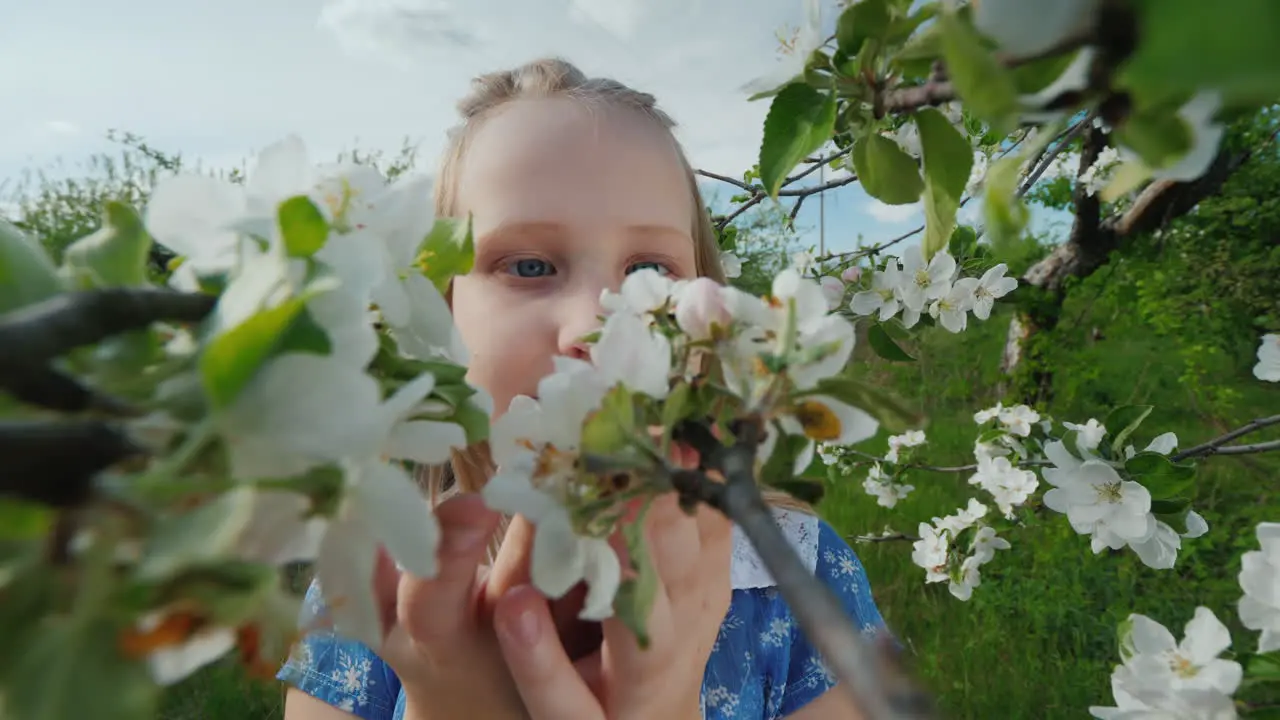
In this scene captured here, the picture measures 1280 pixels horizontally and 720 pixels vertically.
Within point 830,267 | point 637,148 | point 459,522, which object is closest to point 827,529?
point 830,267

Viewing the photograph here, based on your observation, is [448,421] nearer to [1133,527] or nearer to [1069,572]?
[1133,527]

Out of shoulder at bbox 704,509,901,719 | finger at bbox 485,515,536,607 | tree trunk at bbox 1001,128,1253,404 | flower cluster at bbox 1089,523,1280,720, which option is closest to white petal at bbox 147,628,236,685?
finger at bbox 485,515,536,607

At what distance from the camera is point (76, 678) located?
19 centimetres

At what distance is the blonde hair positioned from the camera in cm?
120

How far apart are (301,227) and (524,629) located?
1.36 ft

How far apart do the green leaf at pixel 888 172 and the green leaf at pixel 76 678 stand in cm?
40

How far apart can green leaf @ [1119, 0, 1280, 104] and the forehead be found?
0.87 m

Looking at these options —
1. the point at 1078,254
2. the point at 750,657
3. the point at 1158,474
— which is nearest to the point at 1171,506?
the point at 1158,474

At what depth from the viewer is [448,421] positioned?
0.35 metres

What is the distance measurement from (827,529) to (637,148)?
80cm

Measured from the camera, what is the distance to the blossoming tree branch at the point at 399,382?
0.63ft

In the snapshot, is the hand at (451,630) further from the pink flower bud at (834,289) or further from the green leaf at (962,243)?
the green leaf at (962,243)

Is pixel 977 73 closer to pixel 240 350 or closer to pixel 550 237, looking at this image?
pixel 240 350

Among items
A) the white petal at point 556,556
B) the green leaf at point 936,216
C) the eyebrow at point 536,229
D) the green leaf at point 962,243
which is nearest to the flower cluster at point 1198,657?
the green leaf at point 936,216
